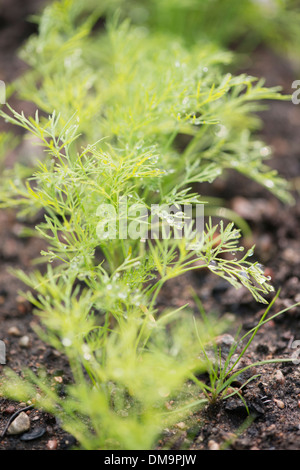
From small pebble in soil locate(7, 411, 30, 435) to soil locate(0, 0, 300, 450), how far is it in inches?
0.6

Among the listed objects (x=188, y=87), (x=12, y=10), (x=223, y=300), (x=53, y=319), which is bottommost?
(x=223, y=300)

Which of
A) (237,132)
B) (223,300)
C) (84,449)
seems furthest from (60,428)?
(237,132)

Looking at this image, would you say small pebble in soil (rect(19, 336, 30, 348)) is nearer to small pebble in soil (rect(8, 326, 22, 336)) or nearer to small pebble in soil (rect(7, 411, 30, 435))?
small pebble in soil (rect(8, 326, 22, 336))

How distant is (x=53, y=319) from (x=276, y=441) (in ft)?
1.70

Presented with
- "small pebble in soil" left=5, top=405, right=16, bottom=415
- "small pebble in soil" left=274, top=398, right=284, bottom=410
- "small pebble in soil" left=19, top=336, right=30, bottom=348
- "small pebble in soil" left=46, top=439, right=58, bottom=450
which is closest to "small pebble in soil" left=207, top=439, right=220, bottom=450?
"small pebble in soil" left=274, top=398, right=284, bottom=410

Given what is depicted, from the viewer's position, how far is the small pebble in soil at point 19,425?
92 cm

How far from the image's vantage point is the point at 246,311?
1.29 metres

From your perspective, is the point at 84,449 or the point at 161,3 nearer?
the point at 84,449

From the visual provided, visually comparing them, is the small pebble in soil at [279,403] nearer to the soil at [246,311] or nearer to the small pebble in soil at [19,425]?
the soil at [246,311]

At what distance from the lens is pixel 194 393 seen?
3.35ft

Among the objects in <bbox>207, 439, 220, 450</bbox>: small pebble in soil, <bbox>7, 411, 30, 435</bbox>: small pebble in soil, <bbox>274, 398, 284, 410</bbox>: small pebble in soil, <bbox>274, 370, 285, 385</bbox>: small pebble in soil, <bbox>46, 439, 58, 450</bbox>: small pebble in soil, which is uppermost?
<bbox>274, 370, 285, 385</bbox>: small pebble in soil

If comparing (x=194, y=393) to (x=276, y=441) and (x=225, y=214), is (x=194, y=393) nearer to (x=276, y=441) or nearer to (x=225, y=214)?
(x=276, y=441)

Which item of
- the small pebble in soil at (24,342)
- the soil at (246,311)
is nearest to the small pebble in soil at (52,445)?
the soil at (246,311)

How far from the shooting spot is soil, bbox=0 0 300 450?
0.92 meters
